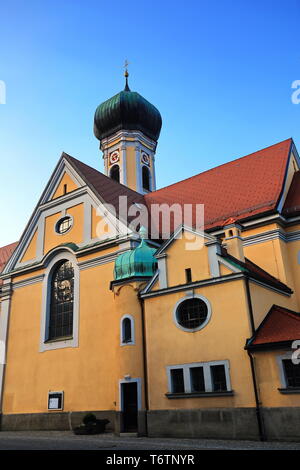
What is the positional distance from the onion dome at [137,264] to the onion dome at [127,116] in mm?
18600

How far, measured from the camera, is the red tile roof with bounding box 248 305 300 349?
12.3 metres

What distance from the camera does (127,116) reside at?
33.4 metres

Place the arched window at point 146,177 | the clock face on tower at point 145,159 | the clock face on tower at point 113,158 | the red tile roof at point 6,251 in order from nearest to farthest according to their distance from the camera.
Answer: the red tile roof at point 6,251 → the arched window at point 146,177 → the clock face on tower at point 113,158 → the clock face on tower at point 145,159

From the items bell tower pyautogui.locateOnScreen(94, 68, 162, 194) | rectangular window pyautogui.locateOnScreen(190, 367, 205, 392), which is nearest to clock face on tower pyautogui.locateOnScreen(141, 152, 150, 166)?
bell tower pyautogui.locateOnScreen(94, 68, 162, 194)

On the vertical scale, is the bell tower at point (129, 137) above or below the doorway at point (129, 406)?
above

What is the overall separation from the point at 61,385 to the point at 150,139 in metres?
21.2

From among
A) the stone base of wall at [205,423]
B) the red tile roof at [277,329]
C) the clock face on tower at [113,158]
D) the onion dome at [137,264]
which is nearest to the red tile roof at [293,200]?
the red tile roof at [277,329]

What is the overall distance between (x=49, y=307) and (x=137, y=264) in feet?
22.9

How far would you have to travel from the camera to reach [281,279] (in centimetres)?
1647

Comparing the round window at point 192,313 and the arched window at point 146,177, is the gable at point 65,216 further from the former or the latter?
the arched window at point 146,177

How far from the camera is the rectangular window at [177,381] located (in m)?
14.0
